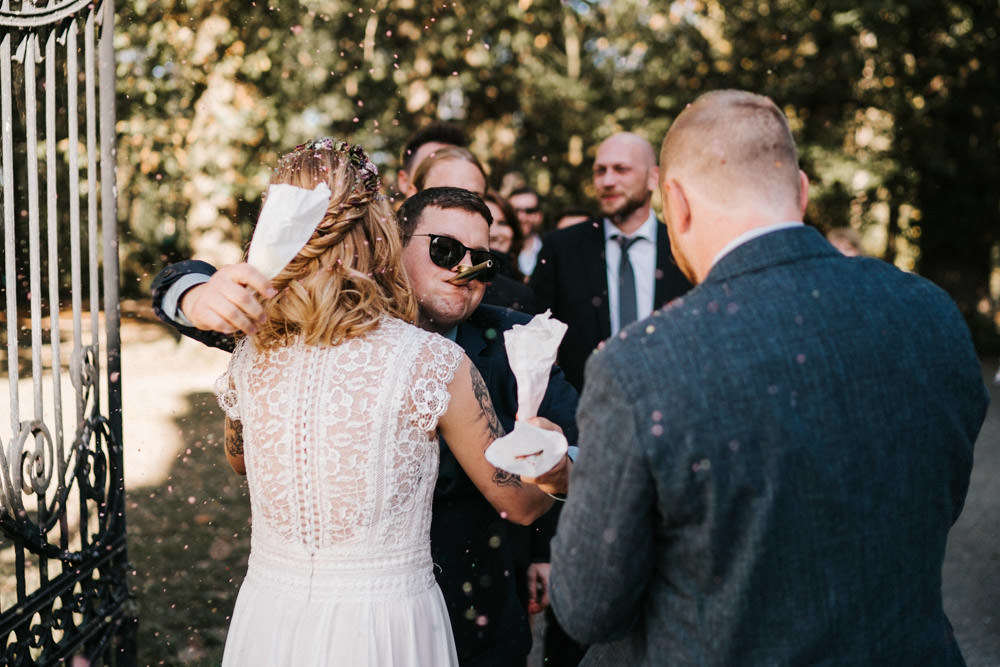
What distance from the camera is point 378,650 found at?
7.14ft

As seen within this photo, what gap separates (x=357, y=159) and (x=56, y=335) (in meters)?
1.49

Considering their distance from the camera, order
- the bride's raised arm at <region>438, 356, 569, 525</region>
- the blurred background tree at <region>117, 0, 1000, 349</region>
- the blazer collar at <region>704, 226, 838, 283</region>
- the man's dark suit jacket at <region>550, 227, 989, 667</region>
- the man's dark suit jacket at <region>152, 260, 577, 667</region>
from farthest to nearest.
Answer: the blurred background tree at <region>117, 0, 1000, 349</region>
the man's dark suit jacket at <region>152, 260, 577, 667</region>
the bride's raised arm at <region>438, 356, 569, 525</region>
the blazer collar at <region>704, 226, 838, 283</region>
the man's dark suit jacket at <region>550, 227, 989, 667</region>

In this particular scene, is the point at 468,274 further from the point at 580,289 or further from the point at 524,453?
the point at 580,289

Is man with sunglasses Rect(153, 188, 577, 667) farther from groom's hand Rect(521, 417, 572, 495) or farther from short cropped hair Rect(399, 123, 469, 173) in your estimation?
short cropped hair Rect(399, 123, 469, 173)

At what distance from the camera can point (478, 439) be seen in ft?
7.27

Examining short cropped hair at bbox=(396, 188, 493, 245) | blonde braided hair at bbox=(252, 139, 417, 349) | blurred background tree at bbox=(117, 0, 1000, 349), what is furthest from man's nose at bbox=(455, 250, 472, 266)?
blurred background tree at bbox=(117, 0, 1000, 349)

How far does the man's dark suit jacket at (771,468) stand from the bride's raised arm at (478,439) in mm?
484

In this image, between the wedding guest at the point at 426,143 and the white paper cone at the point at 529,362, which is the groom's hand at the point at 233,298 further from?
the wedding guest at the point at 426,143

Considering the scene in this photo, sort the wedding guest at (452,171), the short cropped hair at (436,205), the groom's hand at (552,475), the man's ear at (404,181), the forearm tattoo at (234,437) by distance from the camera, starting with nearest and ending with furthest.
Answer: the groom's hand at (552,475), the forearm tattoo at (234,437), the short cropped hair at (436,205), the wedding guest at (452,171), the man's ear at (404,181)

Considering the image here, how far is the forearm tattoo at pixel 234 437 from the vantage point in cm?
247

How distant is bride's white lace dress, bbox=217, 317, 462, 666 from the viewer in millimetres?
2113

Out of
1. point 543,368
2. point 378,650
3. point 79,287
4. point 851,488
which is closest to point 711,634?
point 851,488

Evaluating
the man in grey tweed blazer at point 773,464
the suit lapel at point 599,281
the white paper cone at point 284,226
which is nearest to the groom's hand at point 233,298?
the white paper cone at point 284,226

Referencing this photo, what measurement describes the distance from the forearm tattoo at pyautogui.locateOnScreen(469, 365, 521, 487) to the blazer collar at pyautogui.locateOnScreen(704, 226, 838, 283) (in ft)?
2.36
